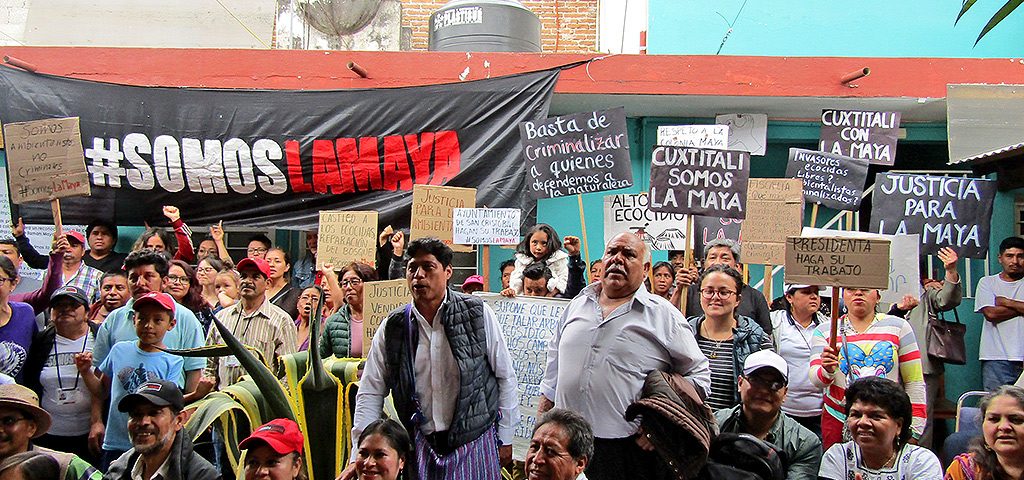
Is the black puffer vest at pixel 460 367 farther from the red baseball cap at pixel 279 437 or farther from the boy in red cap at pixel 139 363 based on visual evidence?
the boy in red cap at pixel 139 363

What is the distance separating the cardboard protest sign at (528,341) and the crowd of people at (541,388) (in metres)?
0.12

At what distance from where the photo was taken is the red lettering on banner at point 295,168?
8102 millimetres

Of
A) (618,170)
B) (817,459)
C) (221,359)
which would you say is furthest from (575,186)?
(817,459)

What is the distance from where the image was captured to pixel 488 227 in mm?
6234

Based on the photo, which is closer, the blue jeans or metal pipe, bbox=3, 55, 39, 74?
the blue jeans

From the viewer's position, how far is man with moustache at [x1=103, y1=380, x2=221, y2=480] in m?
4.04

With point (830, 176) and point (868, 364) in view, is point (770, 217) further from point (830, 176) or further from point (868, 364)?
point (868, 364)

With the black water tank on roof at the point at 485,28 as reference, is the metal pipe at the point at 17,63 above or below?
below

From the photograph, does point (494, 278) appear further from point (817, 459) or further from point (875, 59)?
point (817, 459)

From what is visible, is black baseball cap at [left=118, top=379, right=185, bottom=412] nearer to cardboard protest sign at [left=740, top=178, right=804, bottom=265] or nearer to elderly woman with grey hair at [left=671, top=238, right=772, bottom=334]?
elderly woman with grey hair at [left=671, top=238, right=772, bottom=334]

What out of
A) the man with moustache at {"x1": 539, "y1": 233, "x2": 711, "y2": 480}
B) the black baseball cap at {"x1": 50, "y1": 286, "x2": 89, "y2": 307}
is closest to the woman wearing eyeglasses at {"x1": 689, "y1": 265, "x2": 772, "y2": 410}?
the man with moustache at {"x1": 539, "y1": 233, "x2": 711, "y2": 480}

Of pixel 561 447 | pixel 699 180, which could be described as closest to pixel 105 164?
pixel 699 180

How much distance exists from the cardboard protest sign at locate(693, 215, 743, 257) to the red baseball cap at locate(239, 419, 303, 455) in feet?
17.5

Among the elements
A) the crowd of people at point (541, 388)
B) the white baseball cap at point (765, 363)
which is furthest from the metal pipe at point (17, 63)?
the white baseball cap at point (765, 363)
